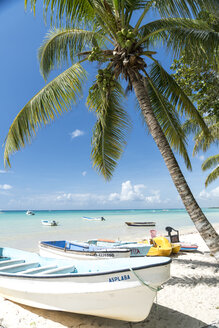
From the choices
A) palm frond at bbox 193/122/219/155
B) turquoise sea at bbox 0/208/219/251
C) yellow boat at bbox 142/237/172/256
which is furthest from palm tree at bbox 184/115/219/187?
turquoise sea at bbox 0/208/219/251

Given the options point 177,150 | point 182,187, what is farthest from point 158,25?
point 182,187

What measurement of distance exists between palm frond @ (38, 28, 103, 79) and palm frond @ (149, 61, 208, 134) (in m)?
2.09

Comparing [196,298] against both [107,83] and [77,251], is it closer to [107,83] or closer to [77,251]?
[77,251]

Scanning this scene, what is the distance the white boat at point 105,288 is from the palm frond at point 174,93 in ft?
13.6

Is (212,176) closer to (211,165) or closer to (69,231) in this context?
(211,165)

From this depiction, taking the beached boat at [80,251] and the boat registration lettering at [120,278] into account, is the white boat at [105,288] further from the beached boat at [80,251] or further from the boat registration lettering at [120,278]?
the beached boat at [80,251]

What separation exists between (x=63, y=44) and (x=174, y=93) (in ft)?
11.6

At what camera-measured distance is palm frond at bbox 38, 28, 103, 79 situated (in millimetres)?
6414

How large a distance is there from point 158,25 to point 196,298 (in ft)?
21.1

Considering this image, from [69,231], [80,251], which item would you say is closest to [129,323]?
[80,251]

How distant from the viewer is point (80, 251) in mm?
A: 6977

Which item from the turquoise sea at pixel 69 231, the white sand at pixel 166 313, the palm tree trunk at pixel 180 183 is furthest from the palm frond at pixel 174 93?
the turquoise sea at pixel 69 231

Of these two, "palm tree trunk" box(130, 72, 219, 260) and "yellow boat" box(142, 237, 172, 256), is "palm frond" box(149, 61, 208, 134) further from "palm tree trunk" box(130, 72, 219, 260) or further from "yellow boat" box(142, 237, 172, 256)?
"yellow boat" box(142, 237, 172, 256)

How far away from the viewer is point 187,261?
25.4 ft
